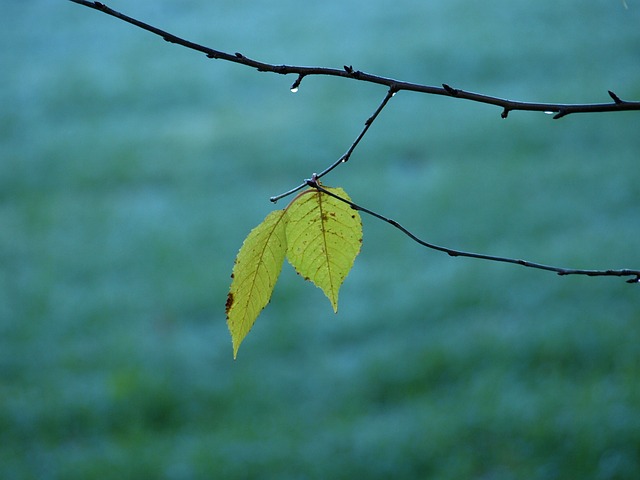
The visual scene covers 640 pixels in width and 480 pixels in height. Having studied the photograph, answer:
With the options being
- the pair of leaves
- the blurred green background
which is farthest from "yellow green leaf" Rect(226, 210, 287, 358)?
the blurred green background

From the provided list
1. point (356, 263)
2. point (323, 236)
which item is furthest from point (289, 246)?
point (356, 263)

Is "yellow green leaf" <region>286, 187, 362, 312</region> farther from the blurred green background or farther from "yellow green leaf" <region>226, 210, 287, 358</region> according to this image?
the blurred green background

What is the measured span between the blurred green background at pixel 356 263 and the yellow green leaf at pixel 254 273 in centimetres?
152

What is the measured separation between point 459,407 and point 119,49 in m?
3.32

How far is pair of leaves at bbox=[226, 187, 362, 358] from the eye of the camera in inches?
27.8

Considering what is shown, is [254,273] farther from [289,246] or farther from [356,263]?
[356,263]

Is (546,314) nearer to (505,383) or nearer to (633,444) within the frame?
(505,383)

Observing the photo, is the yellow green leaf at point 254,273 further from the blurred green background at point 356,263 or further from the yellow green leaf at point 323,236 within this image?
the blurred green background at point 356,263

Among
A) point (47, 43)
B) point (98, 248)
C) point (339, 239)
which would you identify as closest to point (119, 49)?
point (47, 43)

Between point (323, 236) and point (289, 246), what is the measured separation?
1.7 inches

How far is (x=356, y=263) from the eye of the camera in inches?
119

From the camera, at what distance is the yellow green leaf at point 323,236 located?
2.37ft

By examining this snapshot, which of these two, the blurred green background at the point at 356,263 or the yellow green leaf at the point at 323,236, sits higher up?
the blurred green background at the point at 356,263

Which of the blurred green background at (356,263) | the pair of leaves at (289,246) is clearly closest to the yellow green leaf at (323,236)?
the pair of leaves at (289,246)
